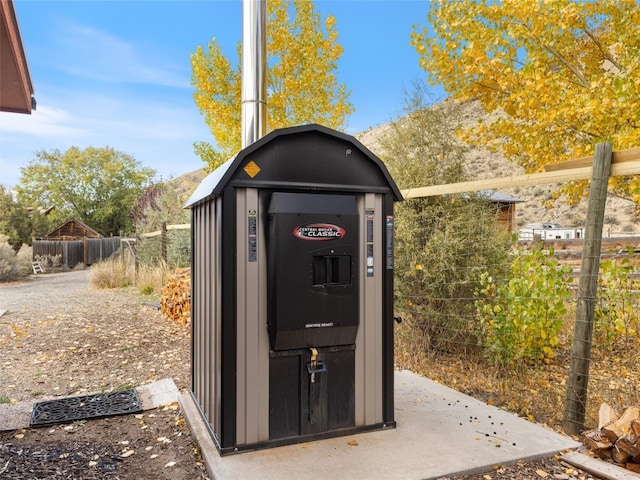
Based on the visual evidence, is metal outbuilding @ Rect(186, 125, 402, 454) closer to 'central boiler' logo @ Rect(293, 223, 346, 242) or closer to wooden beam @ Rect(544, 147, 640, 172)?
'central boiler' logo @ Rect(293, 223, 346, 242)

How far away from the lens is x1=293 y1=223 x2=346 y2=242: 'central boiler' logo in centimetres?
273

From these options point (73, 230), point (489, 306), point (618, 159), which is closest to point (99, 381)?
point (489, 306)

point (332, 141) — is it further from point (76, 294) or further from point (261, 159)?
point (76, 294)

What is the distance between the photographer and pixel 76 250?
24266mm

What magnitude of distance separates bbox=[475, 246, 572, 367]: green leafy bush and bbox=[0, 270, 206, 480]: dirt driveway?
301 centimetres

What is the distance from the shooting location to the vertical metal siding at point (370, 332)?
9.86 feet

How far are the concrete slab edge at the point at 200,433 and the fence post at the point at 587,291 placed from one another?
2.43 meters

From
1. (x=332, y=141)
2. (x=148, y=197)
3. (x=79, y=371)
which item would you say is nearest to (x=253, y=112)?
(x=332, y=141)

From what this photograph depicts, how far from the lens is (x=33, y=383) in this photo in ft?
15.9

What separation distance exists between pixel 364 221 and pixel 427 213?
2455 mm

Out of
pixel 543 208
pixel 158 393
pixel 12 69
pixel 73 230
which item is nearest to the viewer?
pixel 12 69

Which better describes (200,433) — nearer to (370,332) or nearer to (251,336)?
(251,336)

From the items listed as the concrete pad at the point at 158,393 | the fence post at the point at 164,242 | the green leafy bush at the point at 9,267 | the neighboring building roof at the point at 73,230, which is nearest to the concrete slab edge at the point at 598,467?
the concrete pad at the point at 158,393

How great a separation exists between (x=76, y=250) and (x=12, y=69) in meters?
22.8
